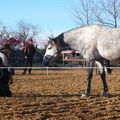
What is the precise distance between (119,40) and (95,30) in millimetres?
809

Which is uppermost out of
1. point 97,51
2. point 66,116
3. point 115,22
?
point 115,22

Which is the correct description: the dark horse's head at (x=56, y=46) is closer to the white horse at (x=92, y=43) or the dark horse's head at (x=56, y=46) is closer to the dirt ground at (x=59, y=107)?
the white horse at (x=92, y=43)

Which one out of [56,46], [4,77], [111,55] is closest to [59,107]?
[4,77]

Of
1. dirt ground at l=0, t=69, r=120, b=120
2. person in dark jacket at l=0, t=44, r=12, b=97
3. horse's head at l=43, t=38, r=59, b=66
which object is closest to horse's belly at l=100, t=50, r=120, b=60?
dirt ground at l=0, t=69, r=120, b=120

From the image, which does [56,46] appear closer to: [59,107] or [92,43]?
[92,43]

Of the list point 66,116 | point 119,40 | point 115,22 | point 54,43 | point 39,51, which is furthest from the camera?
point 39,51

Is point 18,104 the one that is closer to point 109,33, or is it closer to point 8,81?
point 8,81

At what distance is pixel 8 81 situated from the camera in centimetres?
1186

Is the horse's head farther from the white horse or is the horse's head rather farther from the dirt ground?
the dirt ground

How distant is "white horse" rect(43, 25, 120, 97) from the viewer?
11969 mm

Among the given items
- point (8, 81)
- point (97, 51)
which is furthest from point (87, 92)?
point (8, 81)

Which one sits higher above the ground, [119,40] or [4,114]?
[119,40]

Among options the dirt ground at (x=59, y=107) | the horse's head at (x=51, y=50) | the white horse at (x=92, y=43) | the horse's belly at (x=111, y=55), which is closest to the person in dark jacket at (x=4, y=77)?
the dirt ground at (x=59, y=107)

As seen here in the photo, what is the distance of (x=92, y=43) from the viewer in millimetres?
12117
